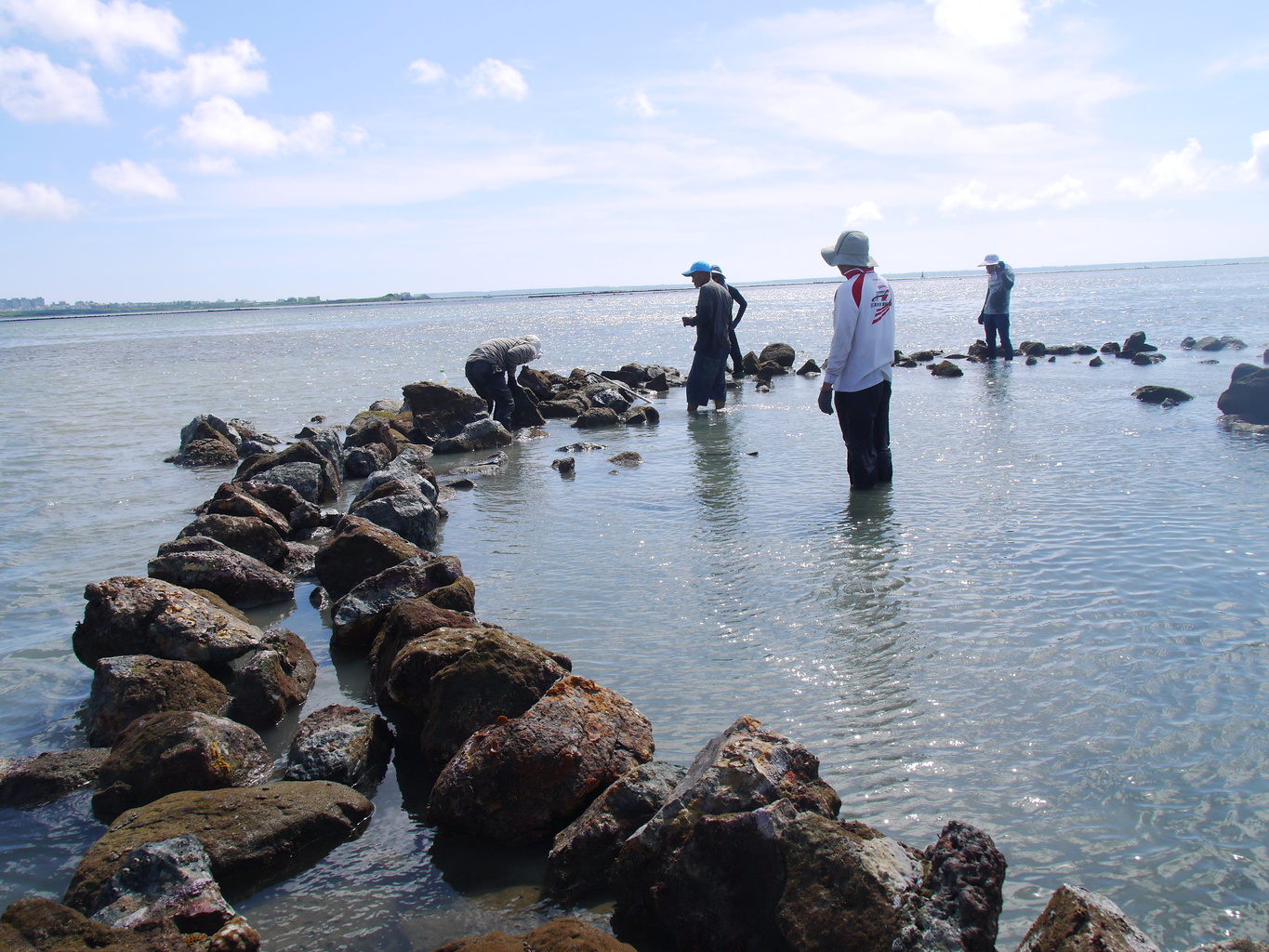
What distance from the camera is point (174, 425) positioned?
18125 mm

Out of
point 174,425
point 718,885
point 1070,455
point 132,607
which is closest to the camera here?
point 718,885

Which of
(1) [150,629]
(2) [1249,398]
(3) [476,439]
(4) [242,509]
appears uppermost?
(2) [1249,398]

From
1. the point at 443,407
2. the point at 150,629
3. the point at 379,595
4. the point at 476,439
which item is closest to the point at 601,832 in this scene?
the point at 379,595

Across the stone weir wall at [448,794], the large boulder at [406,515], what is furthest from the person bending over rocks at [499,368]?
the stone weir wall at [448,794]

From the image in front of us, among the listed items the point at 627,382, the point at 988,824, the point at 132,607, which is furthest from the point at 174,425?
the point at 988,824

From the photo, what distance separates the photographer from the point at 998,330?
73.7 feet

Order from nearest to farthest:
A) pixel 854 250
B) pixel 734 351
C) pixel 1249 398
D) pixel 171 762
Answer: pixel 171 762
pixel 854 250
pixel 1249 398
pixel 734 351

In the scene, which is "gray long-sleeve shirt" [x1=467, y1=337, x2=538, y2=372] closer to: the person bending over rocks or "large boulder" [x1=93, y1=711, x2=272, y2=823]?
the person bending over rocks

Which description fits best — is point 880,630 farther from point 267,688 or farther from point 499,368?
point 499,368

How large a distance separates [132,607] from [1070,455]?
9235 mm

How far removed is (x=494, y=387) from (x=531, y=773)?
11.7 metres

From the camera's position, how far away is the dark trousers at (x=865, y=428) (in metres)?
8.50

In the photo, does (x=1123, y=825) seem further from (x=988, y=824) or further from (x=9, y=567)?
(x=9, y=567)

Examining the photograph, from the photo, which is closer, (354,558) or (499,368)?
(354,558)
